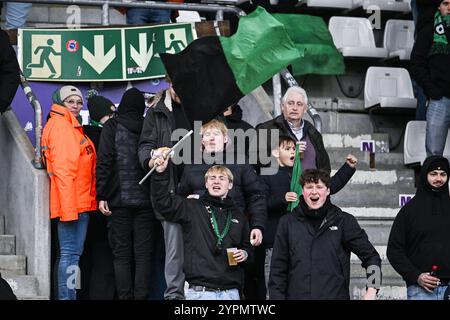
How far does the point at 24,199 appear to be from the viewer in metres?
12.3

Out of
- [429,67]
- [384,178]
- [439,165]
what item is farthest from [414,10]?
[439,165]

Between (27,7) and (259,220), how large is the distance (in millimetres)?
4450

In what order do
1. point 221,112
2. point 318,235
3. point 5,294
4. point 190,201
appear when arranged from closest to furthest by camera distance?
point 5,294
point 318,235
point 190,201
point 221,112

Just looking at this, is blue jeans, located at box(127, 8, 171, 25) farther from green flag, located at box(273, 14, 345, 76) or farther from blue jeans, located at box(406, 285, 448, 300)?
blue jeans, located at box(406, 285, 448, 300)

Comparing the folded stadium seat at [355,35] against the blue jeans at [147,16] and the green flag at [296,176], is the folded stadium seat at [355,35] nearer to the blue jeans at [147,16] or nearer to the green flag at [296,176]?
the blue jeans at [147,16]

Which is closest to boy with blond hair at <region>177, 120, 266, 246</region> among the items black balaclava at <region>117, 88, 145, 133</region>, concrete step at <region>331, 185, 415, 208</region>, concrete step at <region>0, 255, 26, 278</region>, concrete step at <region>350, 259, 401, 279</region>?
black balaclava at <region>117, 88, 145, 133</region>

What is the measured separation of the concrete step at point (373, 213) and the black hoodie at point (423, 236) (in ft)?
7.61

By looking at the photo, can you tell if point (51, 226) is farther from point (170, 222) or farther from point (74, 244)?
point (170, 222)

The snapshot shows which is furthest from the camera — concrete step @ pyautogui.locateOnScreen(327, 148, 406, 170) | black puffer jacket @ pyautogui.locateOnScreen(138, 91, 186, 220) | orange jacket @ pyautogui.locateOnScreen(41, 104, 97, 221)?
concrete step @ pyautogui.locateOnScreen(327, 148, 406, 170)

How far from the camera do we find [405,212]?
36.4 feet

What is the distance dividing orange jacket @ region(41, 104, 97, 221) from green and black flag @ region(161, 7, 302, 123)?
40.6 inches

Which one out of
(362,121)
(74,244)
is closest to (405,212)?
(74,244)

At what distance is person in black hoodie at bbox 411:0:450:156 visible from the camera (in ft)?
45.1

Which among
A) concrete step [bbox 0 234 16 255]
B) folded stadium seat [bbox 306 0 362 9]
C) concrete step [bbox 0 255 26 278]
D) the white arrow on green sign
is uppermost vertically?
folded stadium seat [bbox 306 0 362 9]
